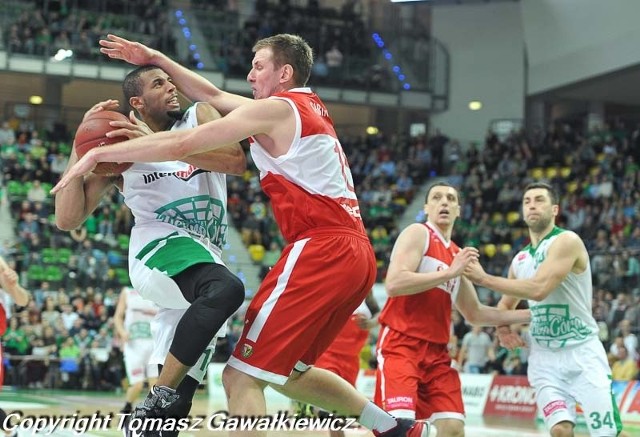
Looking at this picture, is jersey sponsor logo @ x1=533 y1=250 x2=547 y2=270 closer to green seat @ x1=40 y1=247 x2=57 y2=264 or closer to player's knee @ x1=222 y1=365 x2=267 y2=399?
player's knee @ x1=222 y1=365 x2=267 y2=399

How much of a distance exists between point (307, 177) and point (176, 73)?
41.9 inches

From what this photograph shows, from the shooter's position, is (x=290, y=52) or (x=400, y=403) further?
(x=400, y=403)

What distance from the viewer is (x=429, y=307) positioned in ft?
21.1

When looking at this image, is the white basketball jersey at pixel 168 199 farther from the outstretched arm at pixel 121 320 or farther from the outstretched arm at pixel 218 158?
the outstretched arm at pixel 121 320

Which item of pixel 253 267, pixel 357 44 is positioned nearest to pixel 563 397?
pixel 253 267

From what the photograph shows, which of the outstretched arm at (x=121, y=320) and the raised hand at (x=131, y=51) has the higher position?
the raised hand at (x=131, y=51)

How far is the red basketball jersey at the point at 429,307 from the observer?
6.39 m

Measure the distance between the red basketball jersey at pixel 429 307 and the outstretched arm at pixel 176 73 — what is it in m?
1.92

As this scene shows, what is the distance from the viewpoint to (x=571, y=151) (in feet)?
85.1

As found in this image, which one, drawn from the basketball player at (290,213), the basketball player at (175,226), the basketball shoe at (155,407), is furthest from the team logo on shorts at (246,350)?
the basketball shoe at (155,407)

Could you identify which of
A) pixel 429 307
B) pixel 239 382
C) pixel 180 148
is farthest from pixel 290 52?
pixel 429 307

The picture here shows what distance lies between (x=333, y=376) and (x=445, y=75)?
25.6m

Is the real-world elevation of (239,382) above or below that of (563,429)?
above

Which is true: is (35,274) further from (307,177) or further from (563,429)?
(307,177)
